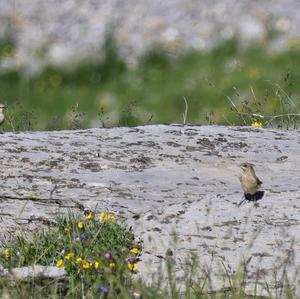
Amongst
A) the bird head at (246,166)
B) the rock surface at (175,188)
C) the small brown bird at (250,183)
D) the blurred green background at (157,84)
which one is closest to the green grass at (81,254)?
the rock surface at (175,188)

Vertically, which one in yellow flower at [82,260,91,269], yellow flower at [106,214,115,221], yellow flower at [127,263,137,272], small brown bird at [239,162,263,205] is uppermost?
small brown bird at [239,162,263,205]

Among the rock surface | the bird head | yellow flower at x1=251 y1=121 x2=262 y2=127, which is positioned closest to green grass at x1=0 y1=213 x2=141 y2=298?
the rock surface

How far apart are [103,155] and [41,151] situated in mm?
412

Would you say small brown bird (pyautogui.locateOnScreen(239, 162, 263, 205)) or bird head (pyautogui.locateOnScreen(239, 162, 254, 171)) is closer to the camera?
small brown bird (pyautogui.locateOnScreen(239, 162, 263, 205))

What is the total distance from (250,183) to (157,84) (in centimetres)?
713

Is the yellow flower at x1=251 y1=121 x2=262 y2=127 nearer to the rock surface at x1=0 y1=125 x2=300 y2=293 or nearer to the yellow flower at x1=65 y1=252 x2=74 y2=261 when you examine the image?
the rock surface at x1=0 y1=125 x2=300 y2=293

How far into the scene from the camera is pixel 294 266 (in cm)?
645

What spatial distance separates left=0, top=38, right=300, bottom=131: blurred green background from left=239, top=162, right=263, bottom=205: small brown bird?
519 cm

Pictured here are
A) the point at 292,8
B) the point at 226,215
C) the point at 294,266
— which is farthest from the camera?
the point at 292,8

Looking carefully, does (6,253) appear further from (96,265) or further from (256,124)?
(256,124)

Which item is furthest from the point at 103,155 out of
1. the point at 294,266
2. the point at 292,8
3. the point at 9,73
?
the point at 292,8

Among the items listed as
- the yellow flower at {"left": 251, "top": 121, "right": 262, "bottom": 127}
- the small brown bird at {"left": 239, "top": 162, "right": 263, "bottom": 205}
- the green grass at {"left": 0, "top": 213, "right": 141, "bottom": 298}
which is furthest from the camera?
the yellow flower at {"left": 251, "top": 121, "right": 262, "bottom": 127}

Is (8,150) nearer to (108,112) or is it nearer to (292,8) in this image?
(108,112)

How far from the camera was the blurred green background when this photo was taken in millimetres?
13000
